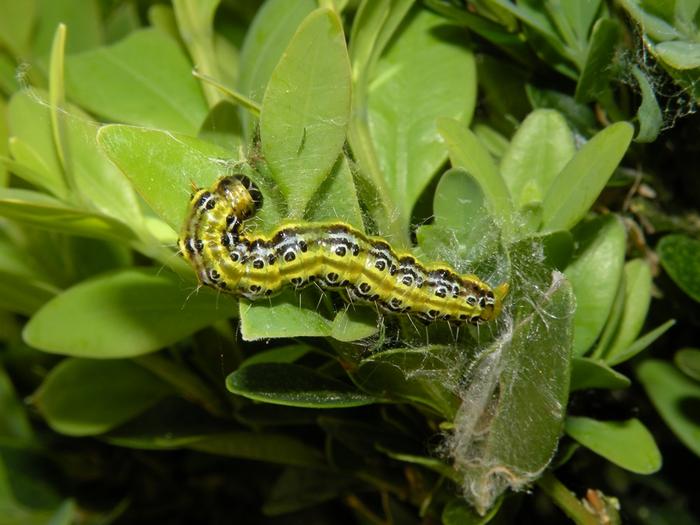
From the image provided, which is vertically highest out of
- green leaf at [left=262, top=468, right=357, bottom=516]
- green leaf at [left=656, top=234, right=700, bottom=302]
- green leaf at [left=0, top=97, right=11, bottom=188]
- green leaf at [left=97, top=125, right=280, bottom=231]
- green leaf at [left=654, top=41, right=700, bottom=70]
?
green leaf at [left=654, top=41, right=700, bottom=70]

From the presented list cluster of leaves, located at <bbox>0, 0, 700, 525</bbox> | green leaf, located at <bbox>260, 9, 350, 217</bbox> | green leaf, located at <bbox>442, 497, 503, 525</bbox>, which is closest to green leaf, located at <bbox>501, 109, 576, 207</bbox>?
cluster of leaves, located at <bbox>0, 0, 700, 525</bbox>

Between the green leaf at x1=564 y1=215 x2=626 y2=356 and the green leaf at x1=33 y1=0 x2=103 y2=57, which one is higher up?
the green leaf at x1=33 y1=0 x2=103 y2=57

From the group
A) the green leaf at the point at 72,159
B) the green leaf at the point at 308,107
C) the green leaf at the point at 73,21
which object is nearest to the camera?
the green leaf at the point at 308,107

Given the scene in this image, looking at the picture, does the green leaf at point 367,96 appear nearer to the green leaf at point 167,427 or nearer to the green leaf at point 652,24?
the green leaf at point 652,24

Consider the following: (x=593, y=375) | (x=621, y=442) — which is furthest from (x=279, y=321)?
(x=621, y=442)

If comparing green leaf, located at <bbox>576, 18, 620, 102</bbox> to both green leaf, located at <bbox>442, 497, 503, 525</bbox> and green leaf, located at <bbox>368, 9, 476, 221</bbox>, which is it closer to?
green leaf, located at <bbox>368, 9, 476, 221</bbox>

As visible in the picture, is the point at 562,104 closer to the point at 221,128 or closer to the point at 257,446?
the point at 221,128

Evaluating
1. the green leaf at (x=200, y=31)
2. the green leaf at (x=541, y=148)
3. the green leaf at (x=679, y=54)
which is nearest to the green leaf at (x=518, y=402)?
the green leaf at (x=541, y=148)
